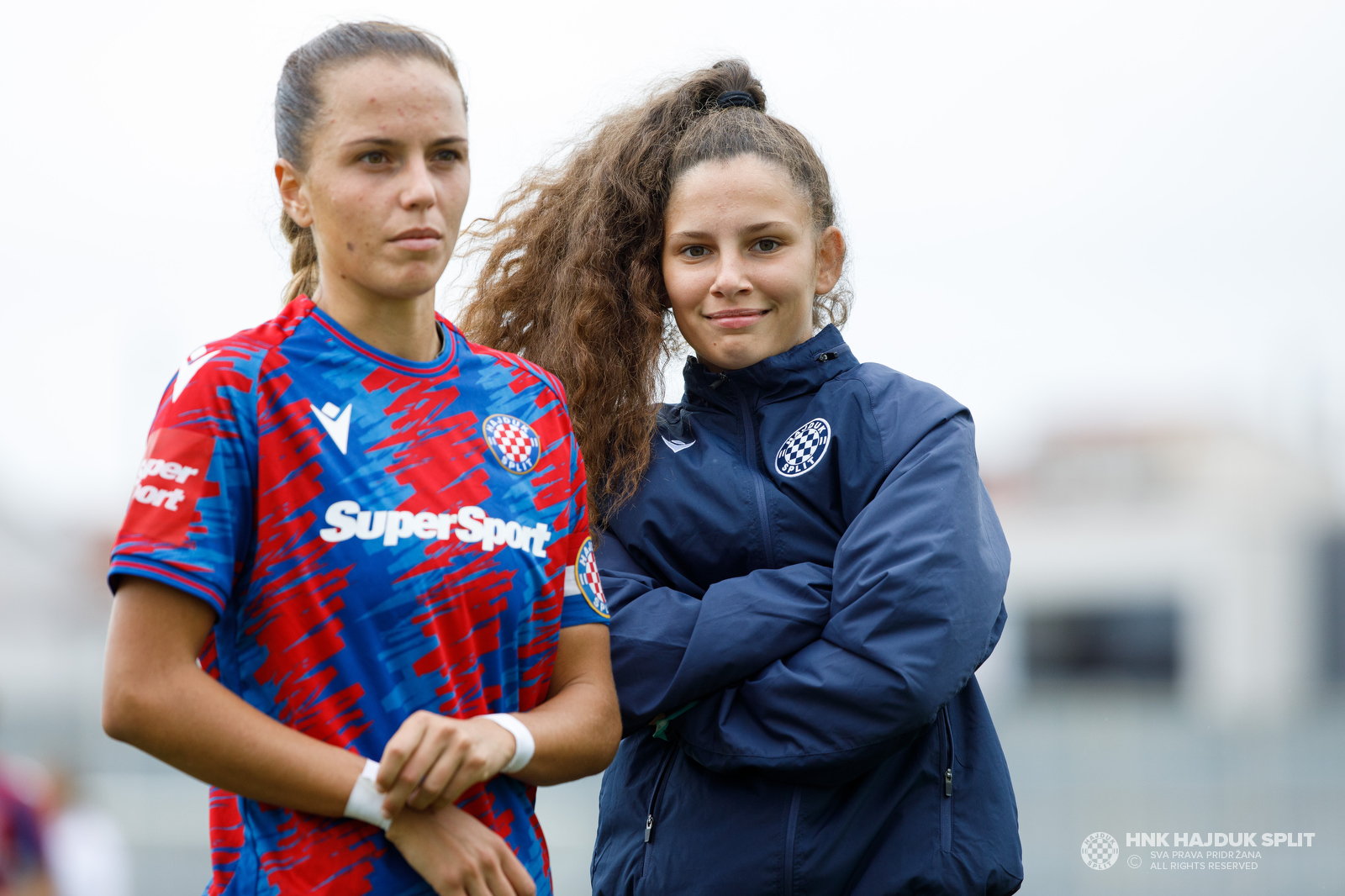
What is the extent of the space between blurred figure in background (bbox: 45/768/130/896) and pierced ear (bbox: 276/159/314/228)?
7198mm

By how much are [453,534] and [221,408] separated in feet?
1.31

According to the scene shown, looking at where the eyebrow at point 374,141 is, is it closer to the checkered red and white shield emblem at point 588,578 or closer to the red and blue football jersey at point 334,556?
the red and blue football jersey at point 334,556

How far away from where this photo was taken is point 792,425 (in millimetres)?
2602

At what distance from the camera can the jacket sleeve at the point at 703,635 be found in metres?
2.31

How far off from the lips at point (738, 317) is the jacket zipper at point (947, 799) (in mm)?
891

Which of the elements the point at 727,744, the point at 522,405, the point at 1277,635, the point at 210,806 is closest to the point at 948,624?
the point at 727,744

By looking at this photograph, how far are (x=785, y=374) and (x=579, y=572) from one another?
699 millimetres

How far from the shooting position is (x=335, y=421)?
194cm

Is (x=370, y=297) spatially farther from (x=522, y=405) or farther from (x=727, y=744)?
(x=727, y=744)

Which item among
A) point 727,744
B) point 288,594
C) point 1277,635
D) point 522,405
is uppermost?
point 522,405

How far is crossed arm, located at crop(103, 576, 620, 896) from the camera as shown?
1736mm

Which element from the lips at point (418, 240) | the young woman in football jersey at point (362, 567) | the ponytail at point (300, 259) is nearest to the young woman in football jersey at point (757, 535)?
the young woman in football jersey at point (362, 567)

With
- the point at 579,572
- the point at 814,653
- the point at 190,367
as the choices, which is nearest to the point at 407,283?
the point at 190,367

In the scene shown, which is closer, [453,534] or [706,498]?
[453,534]
